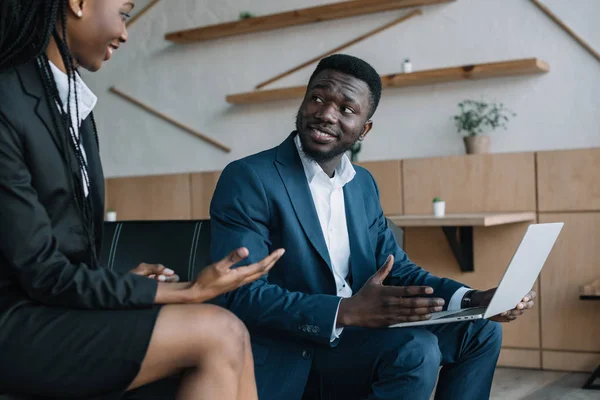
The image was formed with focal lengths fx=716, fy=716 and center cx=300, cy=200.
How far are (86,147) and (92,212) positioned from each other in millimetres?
140

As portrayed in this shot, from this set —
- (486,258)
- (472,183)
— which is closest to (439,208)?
(472,183)

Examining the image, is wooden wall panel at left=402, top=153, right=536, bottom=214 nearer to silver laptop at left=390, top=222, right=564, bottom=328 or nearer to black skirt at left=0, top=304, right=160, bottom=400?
silver laptop at left=390, top=222, right=564, bottom=328

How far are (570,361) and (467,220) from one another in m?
1.03

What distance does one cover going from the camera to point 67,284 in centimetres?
117

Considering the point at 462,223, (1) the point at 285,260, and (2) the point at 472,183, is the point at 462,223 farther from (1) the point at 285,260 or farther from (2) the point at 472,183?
(1) the point at 285,260

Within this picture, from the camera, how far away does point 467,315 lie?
1.68m

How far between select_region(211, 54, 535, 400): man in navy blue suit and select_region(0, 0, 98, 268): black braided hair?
601mm

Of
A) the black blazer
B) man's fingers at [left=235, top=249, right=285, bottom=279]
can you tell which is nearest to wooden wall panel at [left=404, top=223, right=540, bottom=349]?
man's fingers at [left=235, top=249, right=285, bottom=279]

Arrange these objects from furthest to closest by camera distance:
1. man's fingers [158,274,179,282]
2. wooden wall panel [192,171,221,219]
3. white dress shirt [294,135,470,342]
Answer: wooden wall panel [192,171,221,219] < white dress shirt [294,135,470,342] < man's fingers [158,274,179,282]

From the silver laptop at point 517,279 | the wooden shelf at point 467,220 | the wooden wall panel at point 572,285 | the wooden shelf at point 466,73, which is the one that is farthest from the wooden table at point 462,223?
the silver laptop at point 517,279

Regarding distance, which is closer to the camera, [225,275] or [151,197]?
[225,275]

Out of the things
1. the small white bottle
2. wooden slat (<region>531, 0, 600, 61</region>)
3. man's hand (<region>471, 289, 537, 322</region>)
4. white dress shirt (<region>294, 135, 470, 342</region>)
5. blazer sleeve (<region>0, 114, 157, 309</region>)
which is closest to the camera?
blazer sleeve (<region>0, 114, 157, 309</region>)

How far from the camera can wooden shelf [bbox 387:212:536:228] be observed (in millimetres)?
3605

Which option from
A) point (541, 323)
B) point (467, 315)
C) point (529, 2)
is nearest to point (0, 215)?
point (467, 315)
